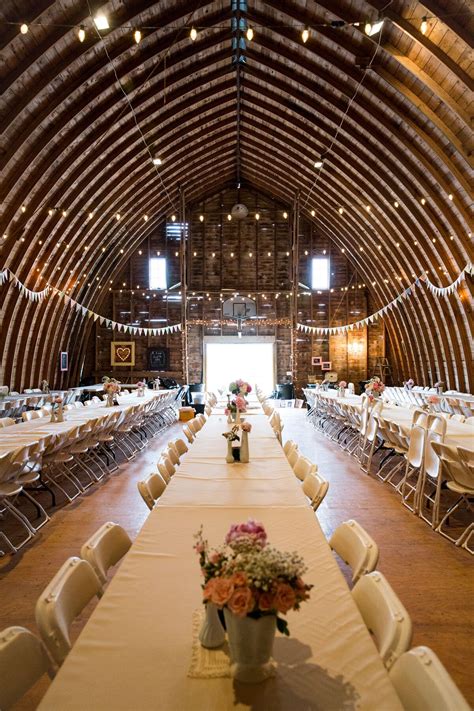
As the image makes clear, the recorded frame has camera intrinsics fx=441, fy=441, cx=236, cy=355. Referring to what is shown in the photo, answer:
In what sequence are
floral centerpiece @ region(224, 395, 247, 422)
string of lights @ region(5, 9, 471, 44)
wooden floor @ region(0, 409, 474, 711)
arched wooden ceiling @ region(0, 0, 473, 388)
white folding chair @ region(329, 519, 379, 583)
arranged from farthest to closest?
arched wooden ceiling @ region(0, 0, 473, 388) < string of lights @ region(5, 9, 471, 44) < floral centerpiece @ region(224, 395, 247, 422) < wooden floor @ region(0, 409, 474, 711) < white folding chair @ region(329, 519, 379, 583)

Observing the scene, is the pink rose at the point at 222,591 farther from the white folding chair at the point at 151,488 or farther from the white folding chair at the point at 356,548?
the white folding chair at the point at 151,488

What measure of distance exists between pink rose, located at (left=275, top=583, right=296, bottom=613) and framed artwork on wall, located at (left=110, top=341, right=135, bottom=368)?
780 inches

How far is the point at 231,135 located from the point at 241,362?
970 centimetres

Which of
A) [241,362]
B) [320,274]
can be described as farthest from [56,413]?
[320,274]

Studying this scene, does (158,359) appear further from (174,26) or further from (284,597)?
(284,597)

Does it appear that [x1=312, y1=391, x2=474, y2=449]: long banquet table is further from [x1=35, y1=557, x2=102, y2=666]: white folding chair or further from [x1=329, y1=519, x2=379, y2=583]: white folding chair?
[x1=35, y1=557, x2=102, y2=666]: white folding chair

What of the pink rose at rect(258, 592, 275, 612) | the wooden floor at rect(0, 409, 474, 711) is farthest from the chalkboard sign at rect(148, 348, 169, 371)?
the pink rose at rect(258, 592, 275, 612)

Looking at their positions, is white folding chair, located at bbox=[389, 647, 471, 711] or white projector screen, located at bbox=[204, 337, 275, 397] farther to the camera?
white projector screen, located at bbox=[204, 337, 275, 397]

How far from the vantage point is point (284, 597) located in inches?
49.4

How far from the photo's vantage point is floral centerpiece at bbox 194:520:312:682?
1258 millimetres

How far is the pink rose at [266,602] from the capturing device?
4.13 feet

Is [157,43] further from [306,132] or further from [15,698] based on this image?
[15,698]

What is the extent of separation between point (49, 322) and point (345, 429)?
1068 centimetres

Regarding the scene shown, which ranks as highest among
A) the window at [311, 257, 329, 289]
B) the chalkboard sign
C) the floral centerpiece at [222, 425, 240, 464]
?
the window at [311, 257, 329, 289]
